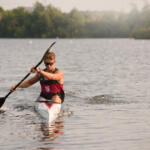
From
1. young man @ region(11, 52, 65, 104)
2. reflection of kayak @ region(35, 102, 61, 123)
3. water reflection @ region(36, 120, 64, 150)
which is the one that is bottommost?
water reflection @ region(36, 120, 64, 150)

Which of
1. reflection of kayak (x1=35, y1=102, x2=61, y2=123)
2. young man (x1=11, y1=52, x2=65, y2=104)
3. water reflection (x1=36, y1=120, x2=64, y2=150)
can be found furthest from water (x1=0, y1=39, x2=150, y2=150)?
young man (x1=11, y1=52, x2=65, y2=104)

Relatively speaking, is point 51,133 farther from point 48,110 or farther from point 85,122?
point 85,122

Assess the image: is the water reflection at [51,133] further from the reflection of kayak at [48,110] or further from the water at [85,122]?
the reflection of kayak at [48,110]

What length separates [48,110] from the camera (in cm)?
1346

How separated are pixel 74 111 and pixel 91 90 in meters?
6.61

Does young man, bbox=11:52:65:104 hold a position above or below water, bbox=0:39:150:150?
above

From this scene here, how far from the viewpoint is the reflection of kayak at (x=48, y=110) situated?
13.5 metres

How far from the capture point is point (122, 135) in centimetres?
1198

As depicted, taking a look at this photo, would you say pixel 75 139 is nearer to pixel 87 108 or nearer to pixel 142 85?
pixel 87 108

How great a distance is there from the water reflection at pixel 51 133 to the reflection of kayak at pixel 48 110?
207mm

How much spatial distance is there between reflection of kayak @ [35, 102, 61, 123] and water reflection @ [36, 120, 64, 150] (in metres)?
0.21

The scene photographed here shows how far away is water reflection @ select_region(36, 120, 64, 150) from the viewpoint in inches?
439

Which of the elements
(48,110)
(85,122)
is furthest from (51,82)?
(85,122)

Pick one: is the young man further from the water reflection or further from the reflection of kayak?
the water reflection
